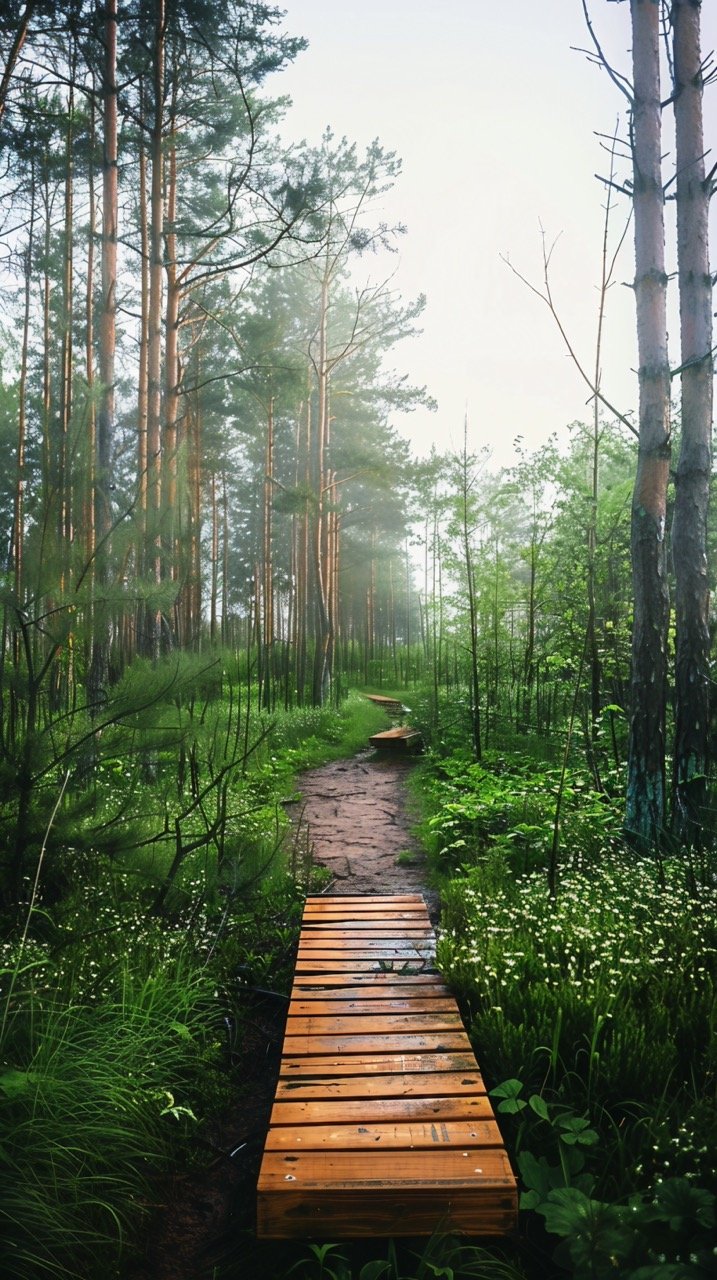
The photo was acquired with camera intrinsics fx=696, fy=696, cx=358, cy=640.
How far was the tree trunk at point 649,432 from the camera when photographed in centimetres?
501

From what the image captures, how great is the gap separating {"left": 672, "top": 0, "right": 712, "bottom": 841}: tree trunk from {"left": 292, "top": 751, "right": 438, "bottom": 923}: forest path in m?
2.11

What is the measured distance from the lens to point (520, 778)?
6.63m

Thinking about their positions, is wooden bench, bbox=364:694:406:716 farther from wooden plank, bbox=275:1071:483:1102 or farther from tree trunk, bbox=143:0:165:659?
wooden plank, bbox=275:1071:483:1102

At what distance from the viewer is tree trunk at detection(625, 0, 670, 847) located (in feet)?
16.4

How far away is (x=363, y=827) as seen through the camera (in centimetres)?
652

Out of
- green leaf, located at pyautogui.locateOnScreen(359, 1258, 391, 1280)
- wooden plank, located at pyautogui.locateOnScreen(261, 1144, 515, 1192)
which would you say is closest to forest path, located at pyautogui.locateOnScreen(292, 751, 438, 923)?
wooden plank, located at pyautogui.locateOnScreen(261, 1144, 515, 1192)

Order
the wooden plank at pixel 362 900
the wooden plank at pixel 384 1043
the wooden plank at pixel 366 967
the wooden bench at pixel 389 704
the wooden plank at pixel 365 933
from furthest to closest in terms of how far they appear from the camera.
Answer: the wooden bench at pixel 389 704, the wooden plank at pixel 362 900, the wooden plank at pixel 365 933, the wooden plank at pixel 366 967, the wooden plank at pixel 384 1043

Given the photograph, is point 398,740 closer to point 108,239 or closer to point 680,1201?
point 108,239

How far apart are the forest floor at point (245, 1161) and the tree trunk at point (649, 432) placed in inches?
74.3

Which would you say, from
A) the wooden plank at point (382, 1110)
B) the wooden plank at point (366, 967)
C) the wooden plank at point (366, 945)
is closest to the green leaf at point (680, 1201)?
the wooden plank at point (382, 1110)

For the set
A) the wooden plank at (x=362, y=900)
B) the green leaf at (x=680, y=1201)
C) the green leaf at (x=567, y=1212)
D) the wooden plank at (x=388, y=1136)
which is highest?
the green leaf at (x=680, y=1201)

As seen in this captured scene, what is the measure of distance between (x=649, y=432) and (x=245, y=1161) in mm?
4955

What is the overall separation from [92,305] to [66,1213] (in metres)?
14.5

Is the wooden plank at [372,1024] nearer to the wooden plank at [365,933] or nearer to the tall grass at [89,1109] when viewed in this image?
the tall grass at [89,1109]
